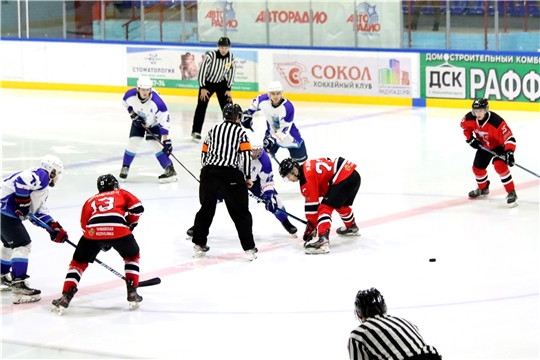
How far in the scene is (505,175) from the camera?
917 cm

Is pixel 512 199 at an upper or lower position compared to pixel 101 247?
lower

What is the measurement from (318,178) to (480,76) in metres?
7.90

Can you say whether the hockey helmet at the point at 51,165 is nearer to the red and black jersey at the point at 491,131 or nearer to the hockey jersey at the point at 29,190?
the hockey jersey at the point at 29,190

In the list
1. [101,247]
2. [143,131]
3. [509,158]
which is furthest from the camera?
[143,131]

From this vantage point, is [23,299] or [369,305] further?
[23,299]

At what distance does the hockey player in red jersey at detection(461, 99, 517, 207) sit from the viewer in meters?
9.09

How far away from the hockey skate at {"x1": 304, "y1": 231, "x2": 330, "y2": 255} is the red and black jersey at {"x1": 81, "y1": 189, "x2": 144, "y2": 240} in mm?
1763

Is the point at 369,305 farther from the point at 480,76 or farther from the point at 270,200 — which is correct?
the point at 480,76

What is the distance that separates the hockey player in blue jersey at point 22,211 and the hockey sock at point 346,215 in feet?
7.62

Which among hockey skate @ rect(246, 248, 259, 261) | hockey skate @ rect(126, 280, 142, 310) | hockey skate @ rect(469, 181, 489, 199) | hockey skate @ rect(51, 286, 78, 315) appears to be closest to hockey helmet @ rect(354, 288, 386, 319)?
hockey skate @ rect(126, 280, 142, 310)

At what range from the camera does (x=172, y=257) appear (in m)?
7.73

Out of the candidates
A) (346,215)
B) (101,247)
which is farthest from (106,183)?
(346,215)

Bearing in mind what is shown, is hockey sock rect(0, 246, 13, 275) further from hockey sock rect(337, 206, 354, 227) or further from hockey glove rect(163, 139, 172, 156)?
hockey glove rect(163, 139, 172, 156)

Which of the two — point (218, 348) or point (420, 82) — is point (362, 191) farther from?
point (420, 82)
